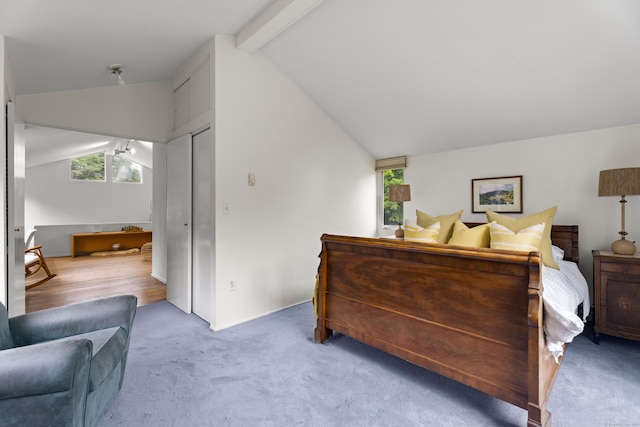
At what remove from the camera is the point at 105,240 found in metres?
7.37

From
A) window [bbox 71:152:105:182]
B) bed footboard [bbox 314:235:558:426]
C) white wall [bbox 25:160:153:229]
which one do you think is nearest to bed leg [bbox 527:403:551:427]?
bed footboard [bbox 314:235:558:426]

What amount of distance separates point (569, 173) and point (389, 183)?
216 centimetres

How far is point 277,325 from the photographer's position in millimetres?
2936

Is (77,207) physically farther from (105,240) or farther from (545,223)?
(545,223)

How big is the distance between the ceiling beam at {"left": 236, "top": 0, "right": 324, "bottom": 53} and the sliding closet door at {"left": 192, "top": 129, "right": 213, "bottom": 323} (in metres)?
0.91

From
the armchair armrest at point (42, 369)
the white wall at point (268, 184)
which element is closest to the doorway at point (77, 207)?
the white wall at point (268, 184)

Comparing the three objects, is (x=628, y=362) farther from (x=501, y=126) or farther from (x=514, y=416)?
(x=501, y=126)

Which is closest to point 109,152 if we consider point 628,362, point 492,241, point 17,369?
point 17,369

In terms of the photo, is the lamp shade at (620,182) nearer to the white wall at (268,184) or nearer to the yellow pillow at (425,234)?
the yellow pillow at (425,234)

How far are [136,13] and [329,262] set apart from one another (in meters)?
2.26

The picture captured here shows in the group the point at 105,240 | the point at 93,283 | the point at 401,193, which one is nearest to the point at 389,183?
the point at 401,193

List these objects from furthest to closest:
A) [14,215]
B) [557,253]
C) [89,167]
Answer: [89,167], [557,253], [14,215]

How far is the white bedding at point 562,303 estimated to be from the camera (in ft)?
4.75

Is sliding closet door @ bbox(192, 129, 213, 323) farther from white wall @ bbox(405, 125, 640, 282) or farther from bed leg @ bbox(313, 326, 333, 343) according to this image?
white wall @ bbox(405, 125, 640, 282)
